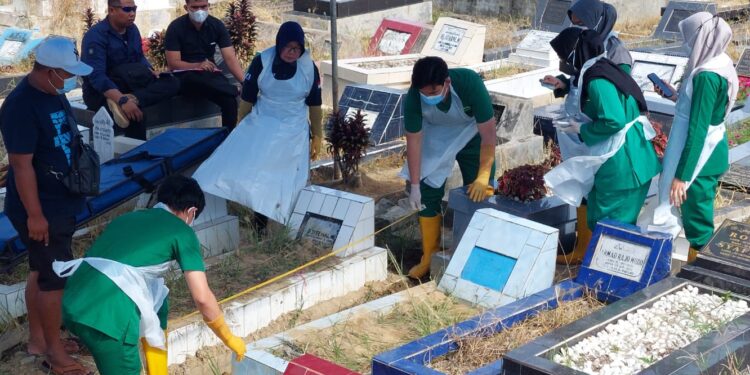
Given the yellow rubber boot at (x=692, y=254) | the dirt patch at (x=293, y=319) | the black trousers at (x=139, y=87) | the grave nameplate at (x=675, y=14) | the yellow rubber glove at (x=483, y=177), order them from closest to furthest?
1. the dirt patch at (x=293, y=319)
2. the yellow rubber boot at (x=692, y=254)
3. the yellow rubber glove at (x=483, y=177)
4. the black trousers at (x=139, y=87)
5. the grave nameplate at (x=675, y=14)

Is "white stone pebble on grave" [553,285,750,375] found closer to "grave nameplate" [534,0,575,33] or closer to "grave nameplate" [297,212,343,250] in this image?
"grave nameplate" [297,212,343,250]

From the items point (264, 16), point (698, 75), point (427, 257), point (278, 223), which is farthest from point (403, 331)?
point (264, 16)

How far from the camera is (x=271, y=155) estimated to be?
6.40 metres

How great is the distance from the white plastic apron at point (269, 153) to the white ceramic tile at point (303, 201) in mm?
52

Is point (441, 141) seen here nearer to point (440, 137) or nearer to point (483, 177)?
point (440, 137)

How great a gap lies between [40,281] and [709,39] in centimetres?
365

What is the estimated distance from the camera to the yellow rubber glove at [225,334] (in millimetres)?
3982

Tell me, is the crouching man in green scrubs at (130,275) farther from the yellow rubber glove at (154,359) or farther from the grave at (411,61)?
the grave at (411,61)

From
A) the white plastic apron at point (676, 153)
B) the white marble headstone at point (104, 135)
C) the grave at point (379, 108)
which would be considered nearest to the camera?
the white plastic apron at point (676, 153)

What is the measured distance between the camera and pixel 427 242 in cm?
625

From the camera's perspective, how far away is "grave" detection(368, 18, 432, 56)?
39.2 feet

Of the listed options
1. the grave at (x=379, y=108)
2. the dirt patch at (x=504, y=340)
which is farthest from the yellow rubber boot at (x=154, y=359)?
the grave at (x=379, y=108)

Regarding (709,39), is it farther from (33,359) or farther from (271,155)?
(33,359)

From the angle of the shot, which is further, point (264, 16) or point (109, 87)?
point (264, 16)
